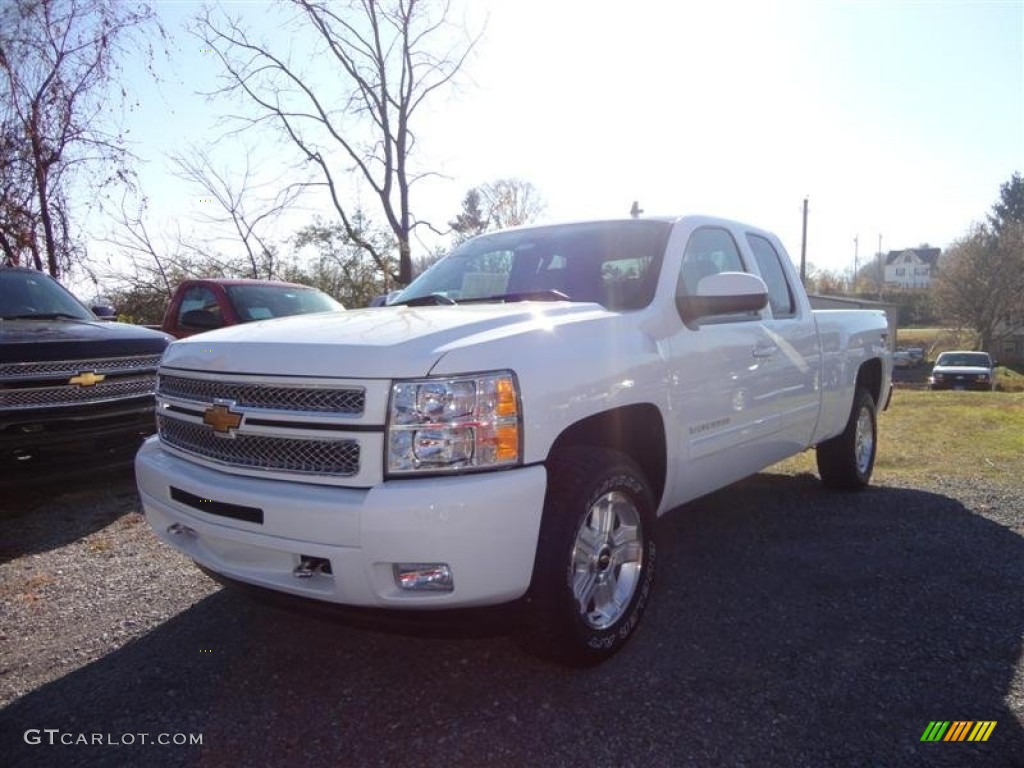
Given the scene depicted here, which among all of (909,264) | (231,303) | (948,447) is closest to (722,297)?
(948,447)

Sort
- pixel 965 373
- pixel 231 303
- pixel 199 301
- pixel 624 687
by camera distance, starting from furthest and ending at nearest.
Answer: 1. pixel 965 373
2. pixel 199 301
3. pixel 231 303
4. pixel 624 687

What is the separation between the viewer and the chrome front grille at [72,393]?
455 cm

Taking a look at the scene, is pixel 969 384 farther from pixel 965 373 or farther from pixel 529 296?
pixel 529 296

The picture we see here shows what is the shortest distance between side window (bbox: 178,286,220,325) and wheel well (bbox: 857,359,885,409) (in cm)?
632

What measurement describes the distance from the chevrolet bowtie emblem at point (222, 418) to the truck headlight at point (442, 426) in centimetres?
69

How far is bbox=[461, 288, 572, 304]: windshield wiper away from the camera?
3236 millimetres

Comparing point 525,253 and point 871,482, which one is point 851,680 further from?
point 871,482

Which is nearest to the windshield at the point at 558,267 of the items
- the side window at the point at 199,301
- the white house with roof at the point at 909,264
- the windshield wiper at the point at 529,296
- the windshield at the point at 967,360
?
the windshield wiper at the point at 529,296

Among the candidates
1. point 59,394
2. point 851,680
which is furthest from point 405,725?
point 59,394

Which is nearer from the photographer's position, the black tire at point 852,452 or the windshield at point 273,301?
the black tire at point 852,452

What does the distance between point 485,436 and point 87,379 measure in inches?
157

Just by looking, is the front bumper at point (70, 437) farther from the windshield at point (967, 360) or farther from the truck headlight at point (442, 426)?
the windshield at point (967, 360)

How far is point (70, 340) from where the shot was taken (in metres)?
4.99

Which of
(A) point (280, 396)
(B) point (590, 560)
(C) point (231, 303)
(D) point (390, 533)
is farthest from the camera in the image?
(C) point (231, 303)
